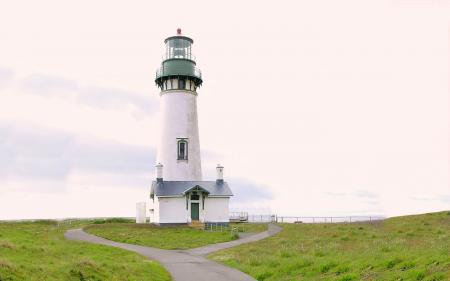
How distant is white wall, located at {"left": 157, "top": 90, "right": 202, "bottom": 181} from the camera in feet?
167

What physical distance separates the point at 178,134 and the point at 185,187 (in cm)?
614

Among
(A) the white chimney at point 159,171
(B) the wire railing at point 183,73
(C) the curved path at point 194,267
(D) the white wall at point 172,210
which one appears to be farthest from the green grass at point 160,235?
(B) the wire railing at point 183,73

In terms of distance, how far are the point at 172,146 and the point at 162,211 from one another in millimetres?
7330

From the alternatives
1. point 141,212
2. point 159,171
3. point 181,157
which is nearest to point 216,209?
point 181,157

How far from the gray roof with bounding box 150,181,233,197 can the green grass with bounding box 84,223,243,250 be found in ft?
12.2

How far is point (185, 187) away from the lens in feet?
161

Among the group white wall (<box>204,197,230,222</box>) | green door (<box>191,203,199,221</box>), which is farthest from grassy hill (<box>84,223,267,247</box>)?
white wall (<box>204,197,230,222</box>)

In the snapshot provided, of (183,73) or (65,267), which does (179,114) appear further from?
(65,267)

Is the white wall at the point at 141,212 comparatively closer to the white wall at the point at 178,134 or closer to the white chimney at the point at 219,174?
the white wall at the point at 178,134

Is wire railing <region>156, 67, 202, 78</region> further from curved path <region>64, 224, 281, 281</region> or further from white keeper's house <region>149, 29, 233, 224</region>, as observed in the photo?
curved path <region>64, 224, 281, 281</region>

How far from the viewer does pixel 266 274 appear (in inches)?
693

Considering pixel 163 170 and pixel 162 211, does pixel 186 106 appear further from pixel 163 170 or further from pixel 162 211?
pixel 162 211

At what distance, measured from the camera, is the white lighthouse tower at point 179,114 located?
50.9 metres

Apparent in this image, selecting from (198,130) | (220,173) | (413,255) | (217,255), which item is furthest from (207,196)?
(413,255)
